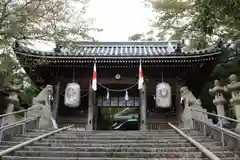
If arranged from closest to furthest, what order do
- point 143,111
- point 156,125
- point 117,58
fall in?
point 117,58 < point 143,111 < point 156,125

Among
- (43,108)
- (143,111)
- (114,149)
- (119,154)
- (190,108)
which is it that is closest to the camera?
(119,154)

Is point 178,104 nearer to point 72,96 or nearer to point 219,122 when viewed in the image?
point 72,96

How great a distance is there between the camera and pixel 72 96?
1166 cm

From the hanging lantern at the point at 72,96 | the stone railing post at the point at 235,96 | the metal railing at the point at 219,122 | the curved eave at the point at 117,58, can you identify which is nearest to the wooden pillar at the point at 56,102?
the hanging lantern at the point at 72,96

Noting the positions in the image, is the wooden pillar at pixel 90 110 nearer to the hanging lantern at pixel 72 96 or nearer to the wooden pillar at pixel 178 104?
the hanging lantern at pixel 72 96

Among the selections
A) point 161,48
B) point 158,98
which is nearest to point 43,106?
point 158,98


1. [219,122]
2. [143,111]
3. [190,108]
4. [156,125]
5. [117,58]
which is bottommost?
[156,125]

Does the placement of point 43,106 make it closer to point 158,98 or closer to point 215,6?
point 158,98

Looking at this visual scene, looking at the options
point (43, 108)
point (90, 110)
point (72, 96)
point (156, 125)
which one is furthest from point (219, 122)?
point (72, 96)

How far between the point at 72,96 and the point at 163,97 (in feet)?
13.8

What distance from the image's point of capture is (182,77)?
42.2 ft

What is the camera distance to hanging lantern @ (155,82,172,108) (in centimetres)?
1129

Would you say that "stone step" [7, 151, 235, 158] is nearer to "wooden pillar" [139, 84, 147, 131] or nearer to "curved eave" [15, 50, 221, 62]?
"wooden pillar" [139, 84, 147, 131]

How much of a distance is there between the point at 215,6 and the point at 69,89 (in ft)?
26.8
